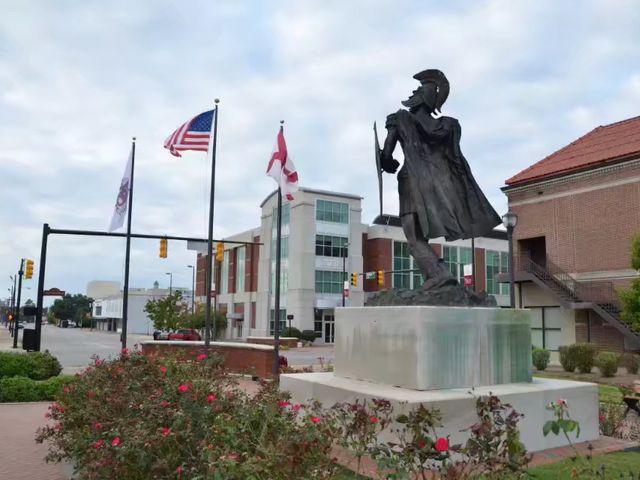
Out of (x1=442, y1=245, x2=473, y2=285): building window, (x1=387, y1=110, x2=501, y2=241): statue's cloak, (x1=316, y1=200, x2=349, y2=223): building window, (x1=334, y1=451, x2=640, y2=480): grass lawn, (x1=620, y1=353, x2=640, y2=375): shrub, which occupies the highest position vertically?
(x1=316, y1=200, x2=349, y2=223): building window

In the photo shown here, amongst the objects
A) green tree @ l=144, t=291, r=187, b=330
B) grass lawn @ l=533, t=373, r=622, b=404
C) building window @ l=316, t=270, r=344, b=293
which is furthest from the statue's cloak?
building window @ l=316, t=270, r=344, b=293

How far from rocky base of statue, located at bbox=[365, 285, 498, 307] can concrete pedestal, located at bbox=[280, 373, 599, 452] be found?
1.13 meters

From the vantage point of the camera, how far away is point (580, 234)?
1125 inches

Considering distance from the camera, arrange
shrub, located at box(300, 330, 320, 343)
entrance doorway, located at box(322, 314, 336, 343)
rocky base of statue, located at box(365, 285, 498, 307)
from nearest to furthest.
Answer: rocky base of statue, located at box(365, 285, 498, 307) < shrub, located at box(300, 330, 320, 343) < entrance doorway, located at box(322, 314, 336, 343)

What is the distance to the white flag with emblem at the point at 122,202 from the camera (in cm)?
2180

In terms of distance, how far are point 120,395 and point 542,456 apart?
4.82 metres

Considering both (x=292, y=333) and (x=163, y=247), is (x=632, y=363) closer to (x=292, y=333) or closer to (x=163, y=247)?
(x=163, y=247)

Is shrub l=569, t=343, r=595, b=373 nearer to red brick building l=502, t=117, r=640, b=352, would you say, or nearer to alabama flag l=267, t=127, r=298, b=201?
red brick building l=502, t=117, r=640, b=352

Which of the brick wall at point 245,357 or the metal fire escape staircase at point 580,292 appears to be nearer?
the brick wall at point 245,357

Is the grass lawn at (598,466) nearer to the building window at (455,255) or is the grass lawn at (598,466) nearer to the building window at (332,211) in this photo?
the building window at (332,211)

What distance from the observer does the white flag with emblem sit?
21.8 metres

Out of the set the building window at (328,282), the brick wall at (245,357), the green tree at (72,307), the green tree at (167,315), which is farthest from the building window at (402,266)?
the green tree at (72,307)

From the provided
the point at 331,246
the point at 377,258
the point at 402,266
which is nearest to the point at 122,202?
the point at 331,246

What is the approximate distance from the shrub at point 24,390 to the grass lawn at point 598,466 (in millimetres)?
11759
